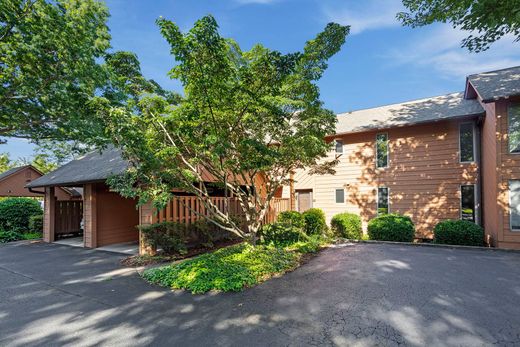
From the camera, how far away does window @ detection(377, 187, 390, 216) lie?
11938mm

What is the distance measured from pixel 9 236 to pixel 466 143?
21.5m

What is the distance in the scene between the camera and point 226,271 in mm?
5730

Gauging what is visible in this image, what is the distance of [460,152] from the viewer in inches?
415

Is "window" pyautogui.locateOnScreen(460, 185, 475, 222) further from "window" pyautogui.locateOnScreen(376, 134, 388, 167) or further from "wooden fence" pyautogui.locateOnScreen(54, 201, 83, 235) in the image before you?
"wooden fence" pyautogui.locateOnScreen(54, 201, 83, 235)

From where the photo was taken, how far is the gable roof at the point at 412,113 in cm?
1069

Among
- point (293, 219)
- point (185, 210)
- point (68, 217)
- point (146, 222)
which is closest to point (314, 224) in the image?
point (293, 219)

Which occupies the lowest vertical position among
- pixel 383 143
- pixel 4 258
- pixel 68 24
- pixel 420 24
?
pixel 4 258

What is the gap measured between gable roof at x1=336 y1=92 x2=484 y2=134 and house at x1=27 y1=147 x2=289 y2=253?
5.68 metres

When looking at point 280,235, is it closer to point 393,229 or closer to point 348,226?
point 348,226

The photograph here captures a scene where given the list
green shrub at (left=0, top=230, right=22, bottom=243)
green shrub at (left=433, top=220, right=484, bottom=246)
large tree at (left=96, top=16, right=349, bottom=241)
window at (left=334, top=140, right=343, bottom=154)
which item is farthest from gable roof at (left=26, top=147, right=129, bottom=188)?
green shrub at (left=433, top=220, right=484, bottom=246)

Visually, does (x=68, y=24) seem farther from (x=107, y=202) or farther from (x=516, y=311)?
(x=516, y=311)

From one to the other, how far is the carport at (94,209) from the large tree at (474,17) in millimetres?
11716

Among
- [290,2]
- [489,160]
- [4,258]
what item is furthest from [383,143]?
[4,258]

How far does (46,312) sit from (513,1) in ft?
39.8
